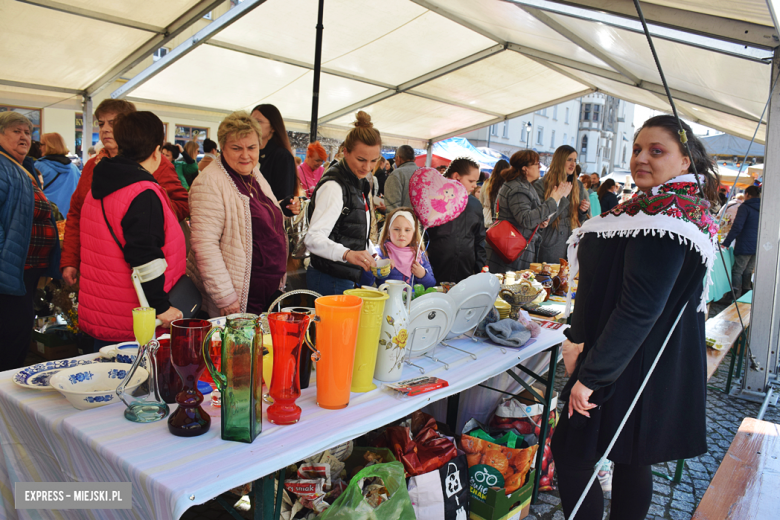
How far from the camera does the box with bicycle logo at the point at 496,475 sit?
75.6 inches

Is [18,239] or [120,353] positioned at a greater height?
[18,239]

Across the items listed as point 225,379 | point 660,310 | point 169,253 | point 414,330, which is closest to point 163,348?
point 225,379

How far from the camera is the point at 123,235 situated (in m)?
1.70

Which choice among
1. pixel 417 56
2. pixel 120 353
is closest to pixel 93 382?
pixel 120 353

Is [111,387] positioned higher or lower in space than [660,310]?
lower

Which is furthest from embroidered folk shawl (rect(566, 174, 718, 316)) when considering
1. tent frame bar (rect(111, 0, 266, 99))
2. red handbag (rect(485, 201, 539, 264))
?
tent frame bar (rect(111, 0, 266, 99))

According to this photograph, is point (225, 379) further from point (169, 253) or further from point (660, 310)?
point (660, 310)

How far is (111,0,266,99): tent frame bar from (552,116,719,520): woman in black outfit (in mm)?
4676

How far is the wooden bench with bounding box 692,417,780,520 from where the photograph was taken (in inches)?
64.4

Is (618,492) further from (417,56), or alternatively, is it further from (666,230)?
(417,56)

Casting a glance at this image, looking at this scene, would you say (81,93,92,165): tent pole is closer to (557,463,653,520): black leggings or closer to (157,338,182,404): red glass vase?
(157,338,182,404): red glass vase

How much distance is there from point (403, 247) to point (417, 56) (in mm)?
4587

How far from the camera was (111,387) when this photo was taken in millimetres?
1326

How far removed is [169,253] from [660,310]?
1.65 meters
